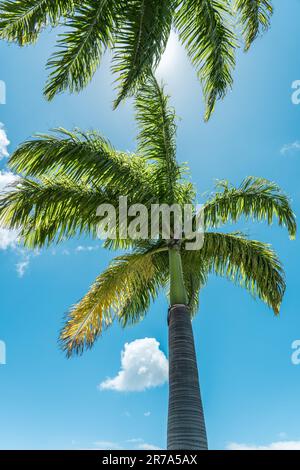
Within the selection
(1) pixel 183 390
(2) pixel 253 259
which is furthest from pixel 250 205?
(1) pixel 183 390

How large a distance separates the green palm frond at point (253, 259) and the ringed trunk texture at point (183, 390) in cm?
189

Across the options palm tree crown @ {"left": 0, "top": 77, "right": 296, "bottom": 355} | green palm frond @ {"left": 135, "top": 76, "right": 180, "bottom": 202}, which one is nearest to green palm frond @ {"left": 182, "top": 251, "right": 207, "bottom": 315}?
palm tree crown @ {"left": 0, "top": 77, "right": 296, "bottom": 355}

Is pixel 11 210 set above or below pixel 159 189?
below

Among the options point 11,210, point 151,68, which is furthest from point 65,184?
point 151,68

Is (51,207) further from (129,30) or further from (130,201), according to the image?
(129,30)

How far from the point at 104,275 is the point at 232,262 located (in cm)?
320

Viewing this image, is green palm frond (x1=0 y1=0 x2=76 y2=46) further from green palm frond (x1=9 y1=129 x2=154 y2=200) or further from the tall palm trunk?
the tall palm trunk

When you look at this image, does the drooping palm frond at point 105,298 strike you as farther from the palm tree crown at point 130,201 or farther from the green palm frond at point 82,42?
the green palm frond at point 82,42

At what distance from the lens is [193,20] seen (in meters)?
8.88

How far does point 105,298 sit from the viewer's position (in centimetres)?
1016

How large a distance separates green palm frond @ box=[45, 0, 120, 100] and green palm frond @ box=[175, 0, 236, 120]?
181 centimetres

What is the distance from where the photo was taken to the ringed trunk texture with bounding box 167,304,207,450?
7375mm
